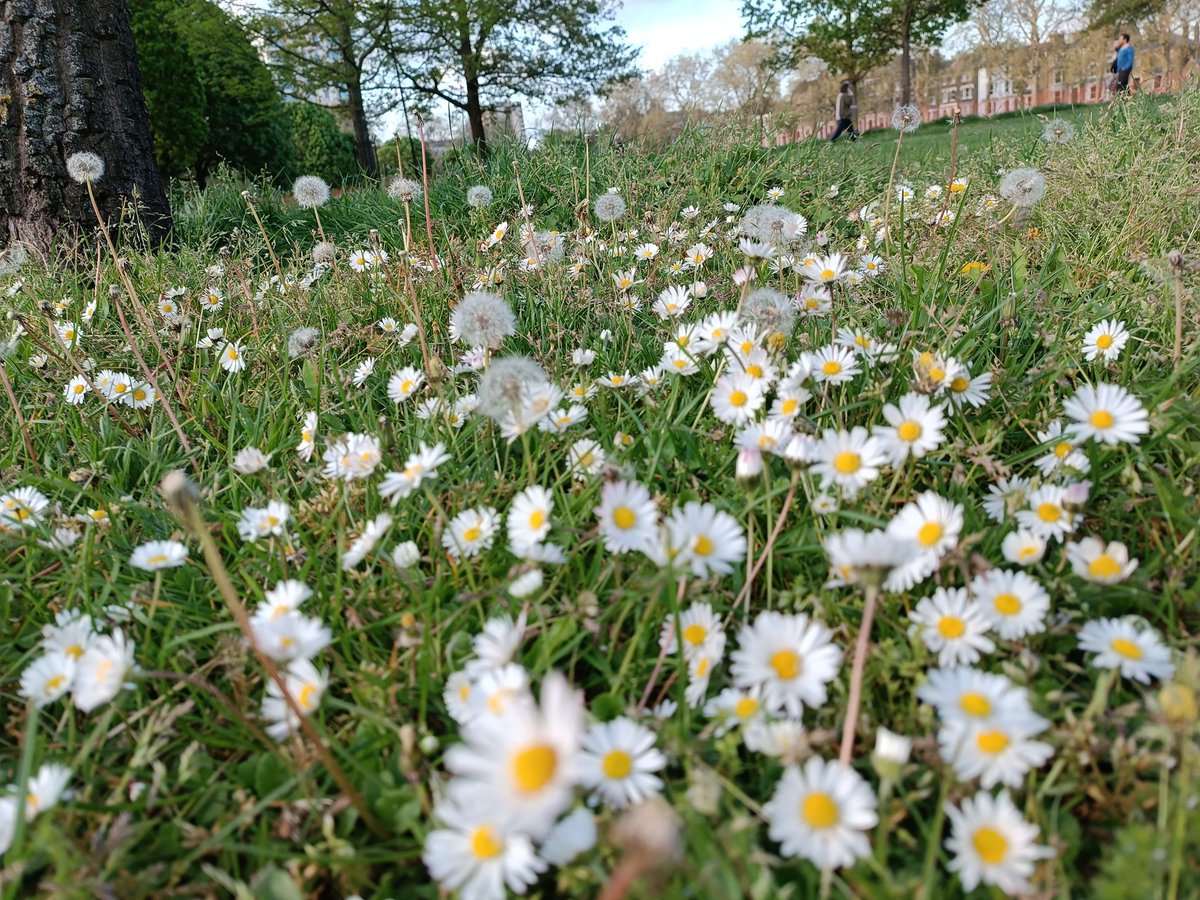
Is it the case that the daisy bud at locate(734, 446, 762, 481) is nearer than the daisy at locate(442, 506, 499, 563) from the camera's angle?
Yes

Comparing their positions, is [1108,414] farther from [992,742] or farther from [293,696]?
[293,696]

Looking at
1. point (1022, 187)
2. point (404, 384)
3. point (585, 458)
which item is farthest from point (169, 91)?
point (585, 458)

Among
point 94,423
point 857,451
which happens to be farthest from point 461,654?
point 94,423

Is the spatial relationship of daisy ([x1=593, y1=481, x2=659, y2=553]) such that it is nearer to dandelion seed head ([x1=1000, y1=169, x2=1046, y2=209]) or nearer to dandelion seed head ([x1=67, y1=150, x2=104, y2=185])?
dandelion seed head ([x1=1000, y1=169, x2=1046, y2=209])

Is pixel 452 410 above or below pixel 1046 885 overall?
above

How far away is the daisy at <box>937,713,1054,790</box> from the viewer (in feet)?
2.30

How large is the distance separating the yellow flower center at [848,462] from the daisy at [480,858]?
66 cm

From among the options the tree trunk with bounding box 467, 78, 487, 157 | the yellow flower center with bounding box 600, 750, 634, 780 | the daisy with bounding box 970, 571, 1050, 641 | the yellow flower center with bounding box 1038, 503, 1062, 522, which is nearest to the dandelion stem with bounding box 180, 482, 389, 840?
the yellow flower center with bounding box 600, 750, 634, 780

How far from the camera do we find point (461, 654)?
998 mm

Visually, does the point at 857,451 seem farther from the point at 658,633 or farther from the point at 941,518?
the point at 658,633

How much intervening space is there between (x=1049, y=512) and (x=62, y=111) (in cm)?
404

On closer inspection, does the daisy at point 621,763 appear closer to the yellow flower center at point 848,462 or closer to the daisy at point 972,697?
the daisy at point 972,697

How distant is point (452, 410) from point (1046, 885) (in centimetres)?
124

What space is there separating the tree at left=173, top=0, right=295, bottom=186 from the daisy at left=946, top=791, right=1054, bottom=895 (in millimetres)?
17505
